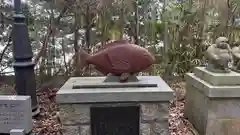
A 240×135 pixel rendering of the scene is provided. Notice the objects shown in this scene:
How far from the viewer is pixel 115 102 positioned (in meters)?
2.86

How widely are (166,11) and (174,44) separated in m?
0.75

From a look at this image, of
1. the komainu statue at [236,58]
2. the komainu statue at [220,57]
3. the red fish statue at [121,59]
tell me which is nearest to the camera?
the red fish statue at [121,59]

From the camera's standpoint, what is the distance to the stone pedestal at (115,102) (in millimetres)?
2819

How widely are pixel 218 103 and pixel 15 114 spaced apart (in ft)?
7.72

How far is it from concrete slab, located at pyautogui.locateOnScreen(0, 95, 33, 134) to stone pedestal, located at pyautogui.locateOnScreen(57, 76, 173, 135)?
67 centimetres

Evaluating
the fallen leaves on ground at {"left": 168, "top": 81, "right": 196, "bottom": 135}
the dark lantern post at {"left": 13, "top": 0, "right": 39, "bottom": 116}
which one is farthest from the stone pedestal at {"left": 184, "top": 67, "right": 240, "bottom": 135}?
the dark lantern post at {"left": 13, "top": 0, "right": 39, "bottom": 116}

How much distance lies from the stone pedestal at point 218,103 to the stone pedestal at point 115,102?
2.05 ft

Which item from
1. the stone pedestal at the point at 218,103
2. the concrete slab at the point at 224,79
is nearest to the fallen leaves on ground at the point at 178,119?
the stone pedestal at the point at 218,103

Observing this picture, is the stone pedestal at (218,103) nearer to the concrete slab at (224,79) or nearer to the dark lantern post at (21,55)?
the concrete slab at (224,79)

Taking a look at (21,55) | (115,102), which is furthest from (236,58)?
(21,55)

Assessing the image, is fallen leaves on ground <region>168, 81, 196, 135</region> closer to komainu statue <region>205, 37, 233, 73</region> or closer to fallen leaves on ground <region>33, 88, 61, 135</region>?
komainu statue <region>205, 37, 233, 73</region>

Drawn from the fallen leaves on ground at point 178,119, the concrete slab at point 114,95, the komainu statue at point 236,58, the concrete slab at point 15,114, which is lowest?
the fallen leaves on ground at point 178,119

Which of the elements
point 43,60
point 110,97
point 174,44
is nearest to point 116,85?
point 110,97

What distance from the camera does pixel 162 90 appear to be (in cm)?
286
